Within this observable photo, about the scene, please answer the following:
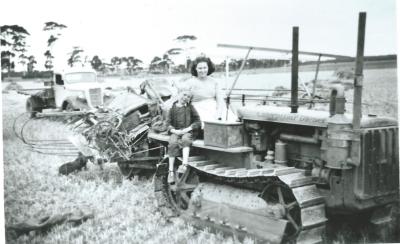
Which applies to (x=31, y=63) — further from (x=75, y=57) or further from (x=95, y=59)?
(x=95, y=59)

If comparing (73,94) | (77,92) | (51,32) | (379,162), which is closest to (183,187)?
(379,162)

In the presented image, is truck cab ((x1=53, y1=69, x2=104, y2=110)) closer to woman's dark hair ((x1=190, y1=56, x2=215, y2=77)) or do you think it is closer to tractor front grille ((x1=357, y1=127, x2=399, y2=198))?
woman's dark hair ((x1=190, y1=56, x2=215, y2=77))

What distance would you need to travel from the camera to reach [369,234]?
4.30m

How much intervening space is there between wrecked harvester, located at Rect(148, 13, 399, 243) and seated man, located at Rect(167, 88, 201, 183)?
11cm

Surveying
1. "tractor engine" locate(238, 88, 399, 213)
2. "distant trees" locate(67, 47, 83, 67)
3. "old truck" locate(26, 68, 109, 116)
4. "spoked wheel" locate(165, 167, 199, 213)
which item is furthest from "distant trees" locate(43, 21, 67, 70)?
"old truck" locate(26, 68, 109, 116)

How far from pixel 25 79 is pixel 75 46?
0.83 meters

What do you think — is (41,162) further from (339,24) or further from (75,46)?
(339,24)

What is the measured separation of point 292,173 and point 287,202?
15.6 inches

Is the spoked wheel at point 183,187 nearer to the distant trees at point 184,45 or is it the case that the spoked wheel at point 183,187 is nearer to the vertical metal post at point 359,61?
the distant trees at point 184,45

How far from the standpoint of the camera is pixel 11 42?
4789mm

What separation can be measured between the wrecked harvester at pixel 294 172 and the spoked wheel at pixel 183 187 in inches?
0.5

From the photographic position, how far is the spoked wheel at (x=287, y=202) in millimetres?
4051

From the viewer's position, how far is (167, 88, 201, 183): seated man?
496cm

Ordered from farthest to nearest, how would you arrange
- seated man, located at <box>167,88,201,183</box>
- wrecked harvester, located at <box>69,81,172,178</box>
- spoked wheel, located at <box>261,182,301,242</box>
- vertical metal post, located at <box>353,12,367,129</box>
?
wrecked harvester, located at <box>69,81,172,178</box> < seated man, located at <box>167,88,201,183</box> < spoked wheel, located at <box>261,182,301,242</box> < vertical metal post, located at <box>353,12,367,129</box>
